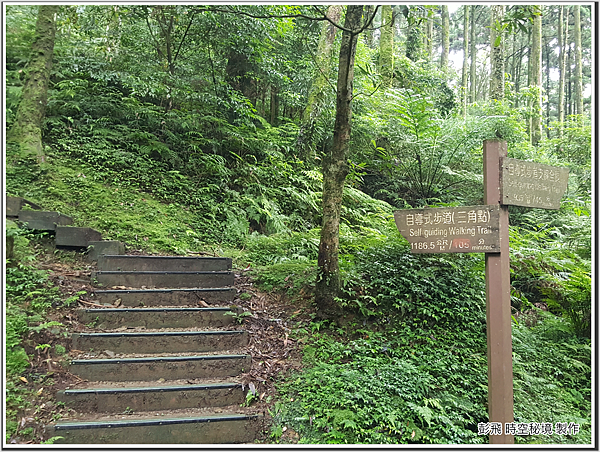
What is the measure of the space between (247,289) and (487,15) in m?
33.9

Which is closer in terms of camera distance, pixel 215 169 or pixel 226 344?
pixel 226 344

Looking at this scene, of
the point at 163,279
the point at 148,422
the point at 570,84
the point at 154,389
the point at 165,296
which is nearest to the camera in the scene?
the point at 148,422

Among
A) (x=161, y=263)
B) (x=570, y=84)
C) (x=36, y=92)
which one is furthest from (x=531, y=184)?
(x=570, y=84)

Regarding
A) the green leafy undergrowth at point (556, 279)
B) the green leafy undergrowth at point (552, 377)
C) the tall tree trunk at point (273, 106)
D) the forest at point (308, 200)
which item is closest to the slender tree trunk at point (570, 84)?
the forest at point (308, 200)

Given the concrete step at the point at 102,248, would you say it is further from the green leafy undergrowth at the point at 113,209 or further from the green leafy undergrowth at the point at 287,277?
the green leafy undergrowth at the point at 287,277

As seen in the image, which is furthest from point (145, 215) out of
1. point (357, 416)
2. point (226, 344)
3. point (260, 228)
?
point (357, 416)

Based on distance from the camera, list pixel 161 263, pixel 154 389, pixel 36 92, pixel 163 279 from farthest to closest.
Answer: pixel 36 92, pixel 161 263, pixel 163 279, pixel 154 389

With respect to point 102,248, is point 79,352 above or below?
below

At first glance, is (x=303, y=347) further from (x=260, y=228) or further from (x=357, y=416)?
(x=260, y=228)

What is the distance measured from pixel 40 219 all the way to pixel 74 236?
56cm

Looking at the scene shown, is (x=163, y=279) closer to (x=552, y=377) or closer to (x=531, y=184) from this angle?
(x=531, y=184)

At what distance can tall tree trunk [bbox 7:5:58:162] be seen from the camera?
6.33m

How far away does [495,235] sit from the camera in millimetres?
3000

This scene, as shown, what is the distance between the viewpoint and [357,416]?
302cm
